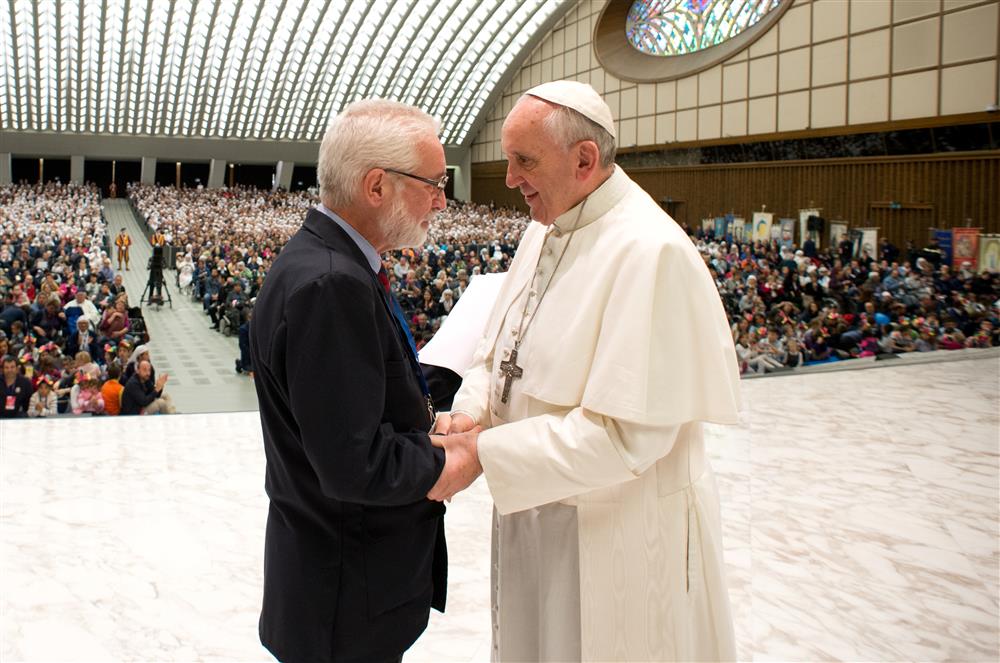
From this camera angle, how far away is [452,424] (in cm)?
213

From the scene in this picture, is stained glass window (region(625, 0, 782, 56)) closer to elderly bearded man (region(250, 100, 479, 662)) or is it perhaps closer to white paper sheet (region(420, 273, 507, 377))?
white paper sheet (region(420, 273, 507, 377))

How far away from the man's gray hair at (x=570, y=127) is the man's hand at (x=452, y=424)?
2.46ft

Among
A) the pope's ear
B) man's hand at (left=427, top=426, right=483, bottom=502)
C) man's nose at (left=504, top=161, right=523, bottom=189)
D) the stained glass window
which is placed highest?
the stained glass window

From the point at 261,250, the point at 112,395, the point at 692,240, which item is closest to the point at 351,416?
the point at 112,395

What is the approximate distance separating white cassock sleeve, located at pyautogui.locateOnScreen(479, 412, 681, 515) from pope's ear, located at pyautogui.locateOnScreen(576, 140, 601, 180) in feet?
1.96


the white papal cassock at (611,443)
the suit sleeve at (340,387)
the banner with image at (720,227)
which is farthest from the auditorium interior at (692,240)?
the suit sleeve at (340,387)

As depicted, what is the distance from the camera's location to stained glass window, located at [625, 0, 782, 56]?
31.3 m

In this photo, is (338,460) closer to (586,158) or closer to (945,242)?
(586,158)

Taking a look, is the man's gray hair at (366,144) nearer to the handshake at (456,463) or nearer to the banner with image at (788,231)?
the handshake at (456,463)

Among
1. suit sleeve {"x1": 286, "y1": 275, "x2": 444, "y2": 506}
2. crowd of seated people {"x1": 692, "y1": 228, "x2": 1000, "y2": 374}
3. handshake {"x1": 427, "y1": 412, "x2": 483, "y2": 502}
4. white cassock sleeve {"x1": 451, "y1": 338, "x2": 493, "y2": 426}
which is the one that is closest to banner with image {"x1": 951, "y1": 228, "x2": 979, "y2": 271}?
crowd of seated people {"x1": 692, "y1": 228, "x2": 1000, "y2": 374}

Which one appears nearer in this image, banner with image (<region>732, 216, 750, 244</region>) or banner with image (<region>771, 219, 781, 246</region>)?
banner with image (<region>771, 219, 781, 246</region>)

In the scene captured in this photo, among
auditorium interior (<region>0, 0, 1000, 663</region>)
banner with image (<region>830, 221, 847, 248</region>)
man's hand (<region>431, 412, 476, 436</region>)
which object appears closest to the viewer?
man's hand (<region>431, 412, 476, 436</region>)

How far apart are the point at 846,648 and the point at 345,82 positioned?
4797cm

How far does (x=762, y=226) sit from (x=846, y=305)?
1341cm
